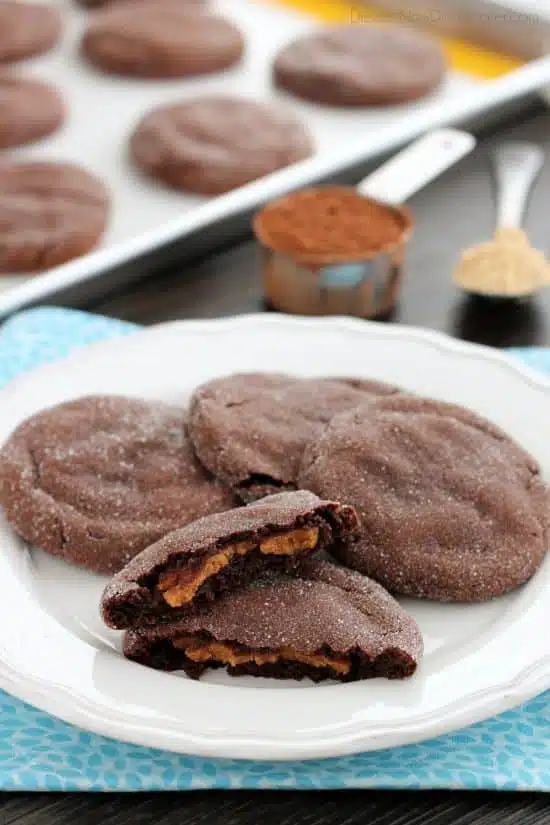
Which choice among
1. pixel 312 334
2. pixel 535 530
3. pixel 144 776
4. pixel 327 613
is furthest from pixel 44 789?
pixel 312 334

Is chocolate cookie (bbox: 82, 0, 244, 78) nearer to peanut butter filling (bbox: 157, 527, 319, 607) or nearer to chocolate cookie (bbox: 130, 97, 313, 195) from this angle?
chocolate cookie (bbox: 130, 97, 313, 195)

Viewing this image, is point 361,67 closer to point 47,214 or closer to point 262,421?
point 47,214

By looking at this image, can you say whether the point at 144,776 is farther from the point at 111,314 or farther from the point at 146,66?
the point at 146,66

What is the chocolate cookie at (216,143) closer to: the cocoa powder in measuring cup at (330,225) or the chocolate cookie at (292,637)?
the cocoa powder in measuring cup at (330,225)

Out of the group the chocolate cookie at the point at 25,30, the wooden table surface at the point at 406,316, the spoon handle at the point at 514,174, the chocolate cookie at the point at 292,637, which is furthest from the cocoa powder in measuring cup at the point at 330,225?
the chocolate cookie at the point at 25,30

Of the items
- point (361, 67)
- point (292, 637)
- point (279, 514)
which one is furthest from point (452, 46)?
point (292, 637)

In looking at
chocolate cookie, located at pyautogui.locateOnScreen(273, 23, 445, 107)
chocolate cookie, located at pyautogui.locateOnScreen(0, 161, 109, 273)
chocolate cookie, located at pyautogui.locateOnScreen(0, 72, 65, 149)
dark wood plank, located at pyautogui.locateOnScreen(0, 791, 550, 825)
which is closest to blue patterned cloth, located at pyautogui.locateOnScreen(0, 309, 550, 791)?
dark wood plank, located at pyautogui.locateOnScreen(0, 791, 550, 825)
